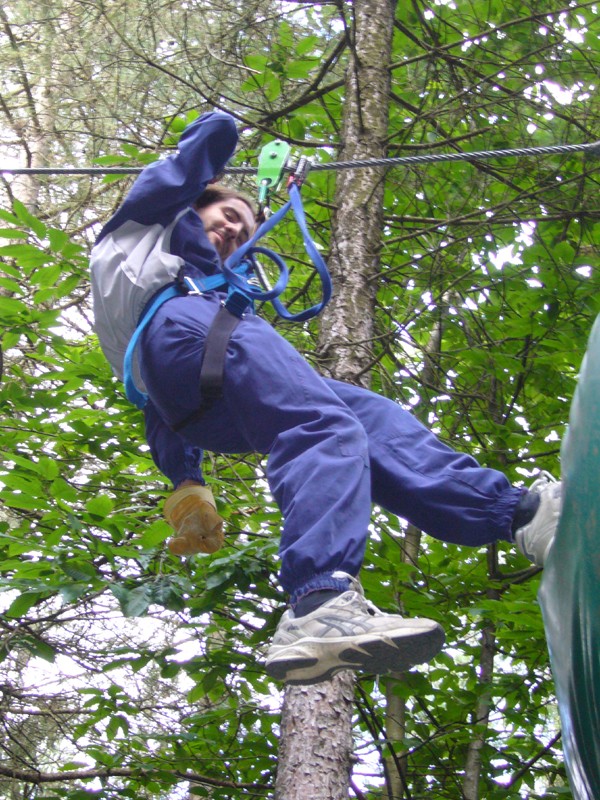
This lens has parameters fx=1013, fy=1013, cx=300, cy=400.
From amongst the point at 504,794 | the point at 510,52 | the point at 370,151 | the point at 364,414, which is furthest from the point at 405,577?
the point at 510,52

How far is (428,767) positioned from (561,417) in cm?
178

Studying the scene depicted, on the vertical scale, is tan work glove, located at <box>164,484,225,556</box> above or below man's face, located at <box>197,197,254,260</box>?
below

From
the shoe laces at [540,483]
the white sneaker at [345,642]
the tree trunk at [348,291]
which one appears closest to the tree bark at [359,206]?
the tree trunk at [348,291]

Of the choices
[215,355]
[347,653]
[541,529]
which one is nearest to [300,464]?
[215,355]

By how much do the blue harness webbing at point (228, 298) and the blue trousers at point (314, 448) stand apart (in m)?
0.03

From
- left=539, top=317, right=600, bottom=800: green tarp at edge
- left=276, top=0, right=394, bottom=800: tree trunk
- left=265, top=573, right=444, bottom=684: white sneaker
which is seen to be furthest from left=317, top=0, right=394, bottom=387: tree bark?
left=539, top=317, right=600, bottom=800: green tarp at edge

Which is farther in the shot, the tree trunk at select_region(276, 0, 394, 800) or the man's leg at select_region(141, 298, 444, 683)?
the tree trunk at select_region(276, 0, 394, 800)

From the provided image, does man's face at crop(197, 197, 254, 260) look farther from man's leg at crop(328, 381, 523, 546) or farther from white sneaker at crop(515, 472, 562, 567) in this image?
white sneaker at crop(515, 472, 562, 567)

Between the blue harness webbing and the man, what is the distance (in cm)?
2

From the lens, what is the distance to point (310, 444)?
253 centimetres

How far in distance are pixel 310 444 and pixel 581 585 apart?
109 cm

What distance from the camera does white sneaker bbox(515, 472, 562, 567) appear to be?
2461 mm

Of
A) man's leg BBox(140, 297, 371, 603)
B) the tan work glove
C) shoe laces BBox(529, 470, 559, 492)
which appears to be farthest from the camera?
the tan work glove

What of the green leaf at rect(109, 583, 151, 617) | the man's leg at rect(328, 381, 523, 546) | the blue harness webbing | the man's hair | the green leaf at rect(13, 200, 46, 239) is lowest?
the green leaf at rect(109, 583, 151, 617)
